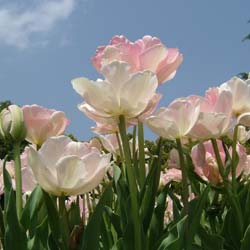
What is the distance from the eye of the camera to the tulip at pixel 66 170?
1075 millimetres

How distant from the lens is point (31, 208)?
121 cm

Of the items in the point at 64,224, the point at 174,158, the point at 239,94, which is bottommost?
the point at 64,224

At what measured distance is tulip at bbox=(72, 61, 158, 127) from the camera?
44.9 inches

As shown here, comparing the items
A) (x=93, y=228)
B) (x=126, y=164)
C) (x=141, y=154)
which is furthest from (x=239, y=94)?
(x=93, y=228)

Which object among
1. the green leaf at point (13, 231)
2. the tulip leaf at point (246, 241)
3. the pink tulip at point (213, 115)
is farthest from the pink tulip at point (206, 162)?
the green leaf at point (13, 231)

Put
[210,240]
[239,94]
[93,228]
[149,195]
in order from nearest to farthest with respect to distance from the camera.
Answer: [93,228] → [149,195] → [210,240] → [239,94]

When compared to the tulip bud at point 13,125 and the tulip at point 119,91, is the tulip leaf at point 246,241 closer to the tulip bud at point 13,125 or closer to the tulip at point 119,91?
the tulip at point 119,91

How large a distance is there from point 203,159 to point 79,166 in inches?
16.6

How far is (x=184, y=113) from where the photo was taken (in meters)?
1.23

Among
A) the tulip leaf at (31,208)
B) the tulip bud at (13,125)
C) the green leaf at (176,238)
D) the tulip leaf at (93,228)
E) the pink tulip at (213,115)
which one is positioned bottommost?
the green leaf at (176,238)

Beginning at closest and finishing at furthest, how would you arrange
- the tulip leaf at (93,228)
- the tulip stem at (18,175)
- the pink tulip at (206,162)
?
1. the tulip leaf at (93,228)
2. the tulip stem at (18,175)
3. the pink tulip at (206,162)

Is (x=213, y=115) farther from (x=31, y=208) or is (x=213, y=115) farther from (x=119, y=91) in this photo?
(x=31, y=208)

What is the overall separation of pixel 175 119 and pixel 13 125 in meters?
0.33

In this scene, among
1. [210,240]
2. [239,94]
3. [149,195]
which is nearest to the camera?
[149,195]
